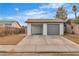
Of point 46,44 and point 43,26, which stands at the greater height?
point 43,26

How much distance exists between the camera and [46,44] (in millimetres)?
5230

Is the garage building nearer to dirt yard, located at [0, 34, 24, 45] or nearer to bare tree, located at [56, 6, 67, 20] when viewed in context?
bare tree, located at [56, 6, 67, 20]

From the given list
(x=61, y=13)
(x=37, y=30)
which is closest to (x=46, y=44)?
(x=37, y=30)

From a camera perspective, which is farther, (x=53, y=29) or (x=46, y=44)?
(x=53, y=29)

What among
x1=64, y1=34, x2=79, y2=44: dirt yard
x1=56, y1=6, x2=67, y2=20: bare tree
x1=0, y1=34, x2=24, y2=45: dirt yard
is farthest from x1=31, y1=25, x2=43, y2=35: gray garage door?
x1=64, y1=34, x2=79, y2=44: dirt yard

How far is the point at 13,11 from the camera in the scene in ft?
17.2

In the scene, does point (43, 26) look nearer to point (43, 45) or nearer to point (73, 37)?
point (43, 45)

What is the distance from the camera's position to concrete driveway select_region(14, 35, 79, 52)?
516 centimetres

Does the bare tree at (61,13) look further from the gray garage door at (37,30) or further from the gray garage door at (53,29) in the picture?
the gray garage door at (37,30)

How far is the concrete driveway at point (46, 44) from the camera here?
5.16m

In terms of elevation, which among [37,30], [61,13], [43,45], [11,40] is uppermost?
[61,13]

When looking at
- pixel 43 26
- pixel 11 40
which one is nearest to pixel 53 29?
pixel 43 26

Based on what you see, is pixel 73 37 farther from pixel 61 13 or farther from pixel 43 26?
pixel 43 26

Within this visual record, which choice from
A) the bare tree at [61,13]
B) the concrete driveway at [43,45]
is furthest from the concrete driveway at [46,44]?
the bare tree at [61,13]
